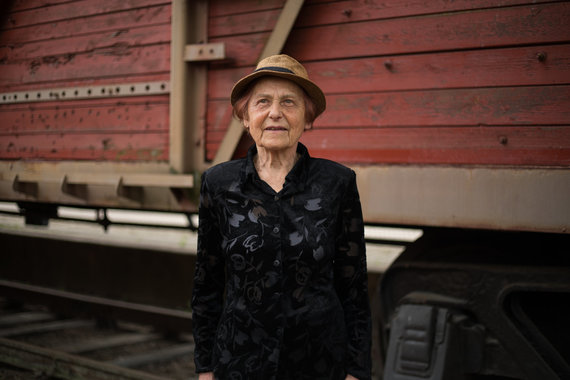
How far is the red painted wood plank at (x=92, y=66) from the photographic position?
3.46m

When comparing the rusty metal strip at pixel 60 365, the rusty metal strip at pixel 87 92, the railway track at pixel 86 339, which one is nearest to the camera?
the rusty metal strip at pixel 87 92

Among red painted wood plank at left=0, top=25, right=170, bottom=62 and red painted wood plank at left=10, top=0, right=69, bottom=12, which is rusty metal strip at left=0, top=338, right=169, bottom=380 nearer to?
red painted wood plank at left=0, top=25, right=170, bottom=62

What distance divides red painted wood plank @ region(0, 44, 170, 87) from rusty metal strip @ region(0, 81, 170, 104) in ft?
0.27

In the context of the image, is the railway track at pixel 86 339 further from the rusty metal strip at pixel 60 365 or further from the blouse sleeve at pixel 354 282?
the blouse sleeve at pixel 354 282

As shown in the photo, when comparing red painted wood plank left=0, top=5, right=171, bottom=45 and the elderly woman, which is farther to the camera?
red painted wood plank left=0, top=5, right=171, bottom=45

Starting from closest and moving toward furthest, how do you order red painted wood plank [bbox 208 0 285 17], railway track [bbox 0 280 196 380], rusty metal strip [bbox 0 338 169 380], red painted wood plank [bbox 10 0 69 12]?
red painted wood plank [bbox 208 0 285 17] < rusty metal strip [bbox 0 338 169 380] < railway track [bbox 0 280 196 380] < red painted wood plank [bbox 10 0 69 12]

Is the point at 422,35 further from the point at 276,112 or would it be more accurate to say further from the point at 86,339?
the point at 86,339

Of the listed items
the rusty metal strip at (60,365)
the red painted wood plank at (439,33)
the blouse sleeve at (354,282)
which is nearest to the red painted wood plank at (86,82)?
the red painted wood plank at (439,33)

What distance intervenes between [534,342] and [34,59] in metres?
4.03

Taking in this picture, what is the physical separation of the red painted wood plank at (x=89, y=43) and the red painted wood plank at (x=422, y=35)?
0.58 m

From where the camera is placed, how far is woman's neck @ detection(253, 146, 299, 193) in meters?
1.51

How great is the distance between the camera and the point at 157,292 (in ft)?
18.4

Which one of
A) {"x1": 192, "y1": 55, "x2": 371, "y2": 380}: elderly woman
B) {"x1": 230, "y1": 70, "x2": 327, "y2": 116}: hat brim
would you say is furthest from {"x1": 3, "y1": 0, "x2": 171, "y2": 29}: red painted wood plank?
{"x1": 192, "y1": 55, "x2": 371, "y2": 380}: elderly woman

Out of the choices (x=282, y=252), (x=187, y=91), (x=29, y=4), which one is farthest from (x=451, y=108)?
(x=29, y=4)
